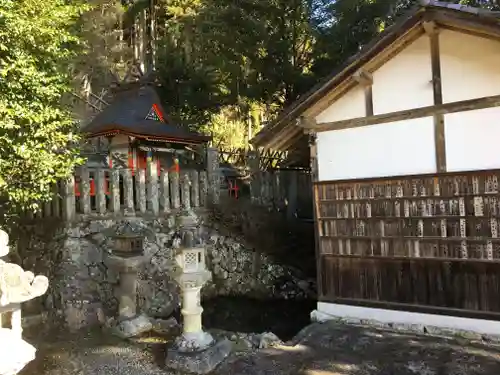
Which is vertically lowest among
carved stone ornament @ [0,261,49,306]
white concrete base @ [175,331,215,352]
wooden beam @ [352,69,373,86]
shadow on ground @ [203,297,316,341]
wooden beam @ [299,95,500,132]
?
shadow on ground @ [203,297,316,341]

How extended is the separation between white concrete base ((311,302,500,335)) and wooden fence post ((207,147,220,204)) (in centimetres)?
498

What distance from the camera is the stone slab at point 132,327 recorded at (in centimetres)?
734

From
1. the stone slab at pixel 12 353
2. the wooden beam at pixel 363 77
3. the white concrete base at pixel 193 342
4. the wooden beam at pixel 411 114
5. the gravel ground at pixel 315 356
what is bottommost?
the gravel ground at pixel 315 356

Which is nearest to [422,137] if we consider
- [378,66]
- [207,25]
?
[378,66]

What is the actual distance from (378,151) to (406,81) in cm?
134

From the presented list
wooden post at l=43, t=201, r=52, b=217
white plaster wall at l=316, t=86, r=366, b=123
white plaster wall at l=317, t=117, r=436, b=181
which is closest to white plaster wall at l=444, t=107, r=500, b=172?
white plaster wall at l=317, t=117, r=436, b=181

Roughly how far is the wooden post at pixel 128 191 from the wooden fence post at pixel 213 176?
8.92ft

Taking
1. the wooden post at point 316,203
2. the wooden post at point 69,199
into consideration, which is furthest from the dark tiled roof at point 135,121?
the wooden post at point 316,203

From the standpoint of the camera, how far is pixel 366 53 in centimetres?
Result: 721

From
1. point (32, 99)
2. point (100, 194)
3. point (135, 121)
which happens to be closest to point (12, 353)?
point (32, 99)

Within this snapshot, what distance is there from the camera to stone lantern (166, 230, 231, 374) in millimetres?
6004

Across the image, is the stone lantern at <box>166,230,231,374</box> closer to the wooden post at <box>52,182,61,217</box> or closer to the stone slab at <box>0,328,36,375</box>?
the stone slab at <box>0,328,36,375</box>

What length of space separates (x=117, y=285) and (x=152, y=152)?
8779mm

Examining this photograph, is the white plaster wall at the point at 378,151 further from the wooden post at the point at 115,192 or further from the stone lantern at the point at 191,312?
the wooden post at the point at 115,192
